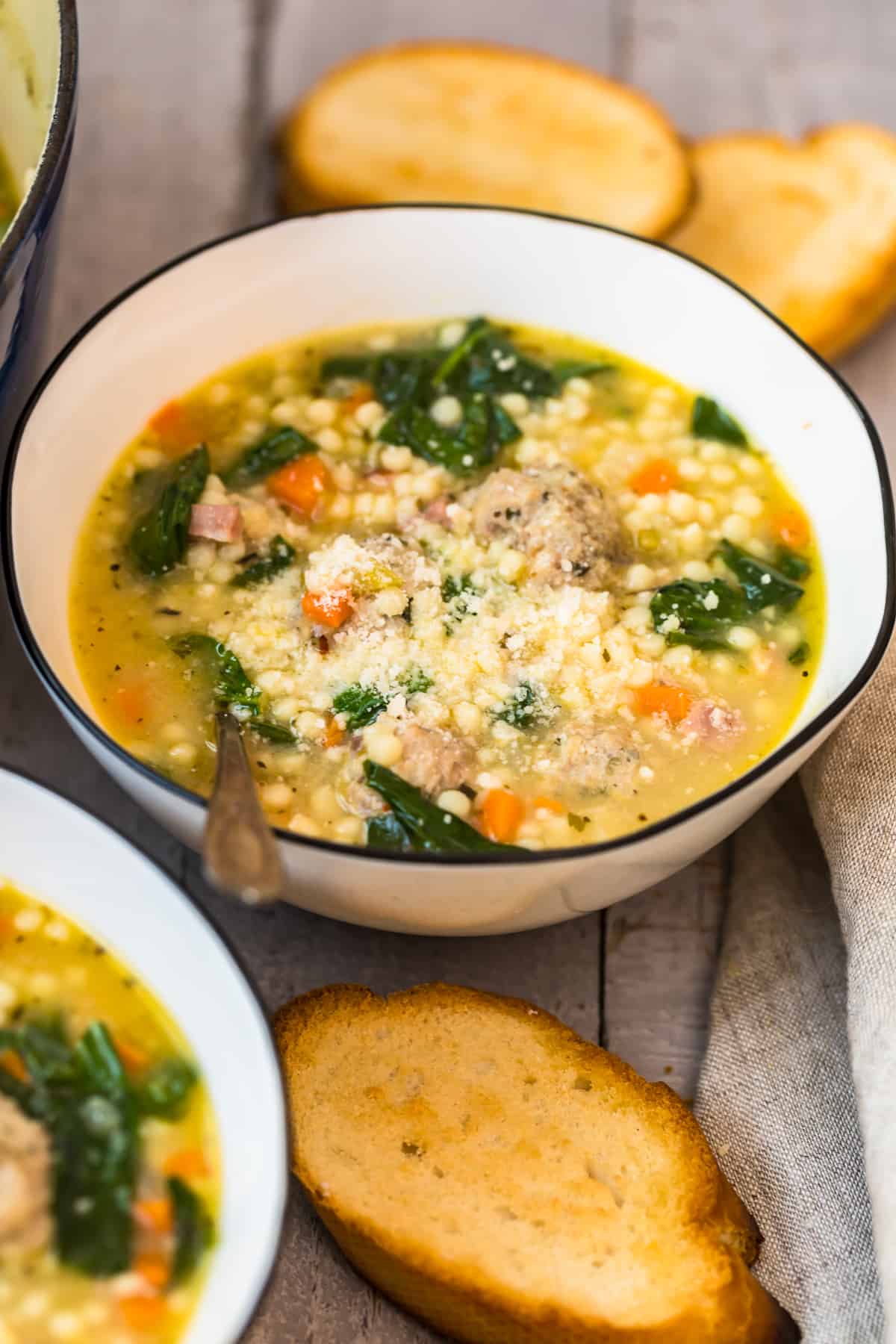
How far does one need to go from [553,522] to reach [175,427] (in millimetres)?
1053

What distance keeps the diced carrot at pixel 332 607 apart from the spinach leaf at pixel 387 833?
505mm

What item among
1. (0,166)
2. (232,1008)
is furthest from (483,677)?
(0,166)

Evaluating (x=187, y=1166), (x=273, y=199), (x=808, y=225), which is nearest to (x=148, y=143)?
(x=273, y=199)

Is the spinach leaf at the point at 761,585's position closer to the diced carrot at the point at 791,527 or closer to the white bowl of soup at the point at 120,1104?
the diced carrot at the point at 791,527

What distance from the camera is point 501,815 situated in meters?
3.16

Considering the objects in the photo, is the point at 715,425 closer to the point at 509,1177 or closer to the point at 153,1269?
the point at 509,1177

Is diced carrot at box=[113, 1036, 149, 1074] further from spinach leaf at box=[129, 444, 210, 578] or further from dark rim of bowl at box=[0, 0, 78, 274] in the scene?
dark rim of bowl at box=[0, 0, 78, 274]

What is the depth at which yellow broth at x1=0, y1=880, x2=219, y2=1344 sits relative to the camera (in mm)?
2568

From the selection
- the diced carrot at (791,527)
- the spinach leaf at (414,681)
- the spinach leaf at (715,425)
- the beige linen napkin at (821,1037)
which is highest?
the spinach leaf at (715,425)

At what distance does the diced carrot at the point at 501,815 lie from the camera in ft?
10.3

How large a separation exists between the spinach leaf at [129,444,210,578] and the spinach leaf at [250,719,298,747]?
1.74ft

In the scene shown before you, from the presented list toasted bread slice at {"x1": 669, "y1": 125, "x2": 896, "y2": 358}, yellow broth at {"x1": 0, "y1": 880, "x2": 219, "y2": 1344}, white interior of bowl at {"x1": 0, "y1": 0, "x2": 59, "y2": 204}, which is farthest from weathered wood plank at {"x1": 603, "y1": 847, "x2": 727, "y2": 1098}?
white interior of bowl at {"x1": 0, "y1": 0, "x2": 59, "y2": 204}

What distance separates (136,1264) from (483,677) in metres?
1.38

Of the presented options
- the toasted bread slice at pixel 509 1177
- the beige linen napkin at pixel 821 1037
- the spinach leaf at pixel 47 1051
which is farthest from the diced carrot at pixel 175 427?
the beige linen napkin at pixel 821 1037
